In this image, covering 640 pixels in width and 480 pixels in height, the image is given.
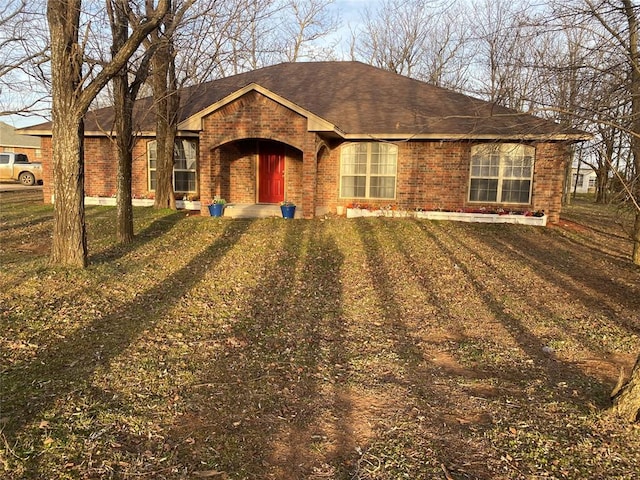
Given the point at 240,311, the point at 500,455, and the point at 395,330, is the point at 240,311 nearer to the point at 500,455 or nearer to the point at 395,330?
the point at 395,330

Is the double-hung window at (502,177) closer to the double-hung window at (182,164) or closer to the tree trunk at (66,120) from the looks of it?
the double-hung window at (182,164)

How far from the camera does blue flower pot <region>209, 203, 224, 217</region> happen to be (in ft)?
44.4

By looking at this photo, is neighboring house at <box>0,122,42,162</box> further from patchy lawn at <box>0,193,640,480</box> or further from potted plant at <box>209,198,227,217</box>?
patchy lawn at <box>0,193,640,480</box>

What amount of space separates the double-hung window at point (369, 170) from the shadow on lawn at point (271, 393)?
8.28 meters

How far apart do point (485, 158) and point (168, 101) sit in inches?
377

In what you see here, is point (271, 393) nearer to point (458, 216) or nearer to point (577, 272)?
point (577, 272)

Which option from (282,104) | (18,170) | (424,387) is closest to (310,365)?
(424,387)

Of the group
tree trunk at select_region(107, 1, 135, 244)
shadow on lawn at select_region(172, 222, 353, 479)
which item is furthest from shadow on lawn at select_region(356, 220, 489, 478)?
tree trunk at select_region(107, 1, 135, 244)

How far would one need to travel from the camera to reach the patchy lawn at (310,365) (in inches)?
115

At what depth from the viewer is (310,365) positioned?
436 cm

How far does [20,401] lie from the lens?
346 cm

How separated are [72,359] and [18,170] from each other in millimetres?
28228

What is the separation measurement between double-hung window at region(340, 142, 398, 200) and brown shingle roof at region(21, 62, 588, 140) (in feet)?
2.35

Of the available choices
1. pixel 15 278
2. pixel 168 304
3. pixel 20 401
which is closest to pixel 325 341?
pixel 168 304
